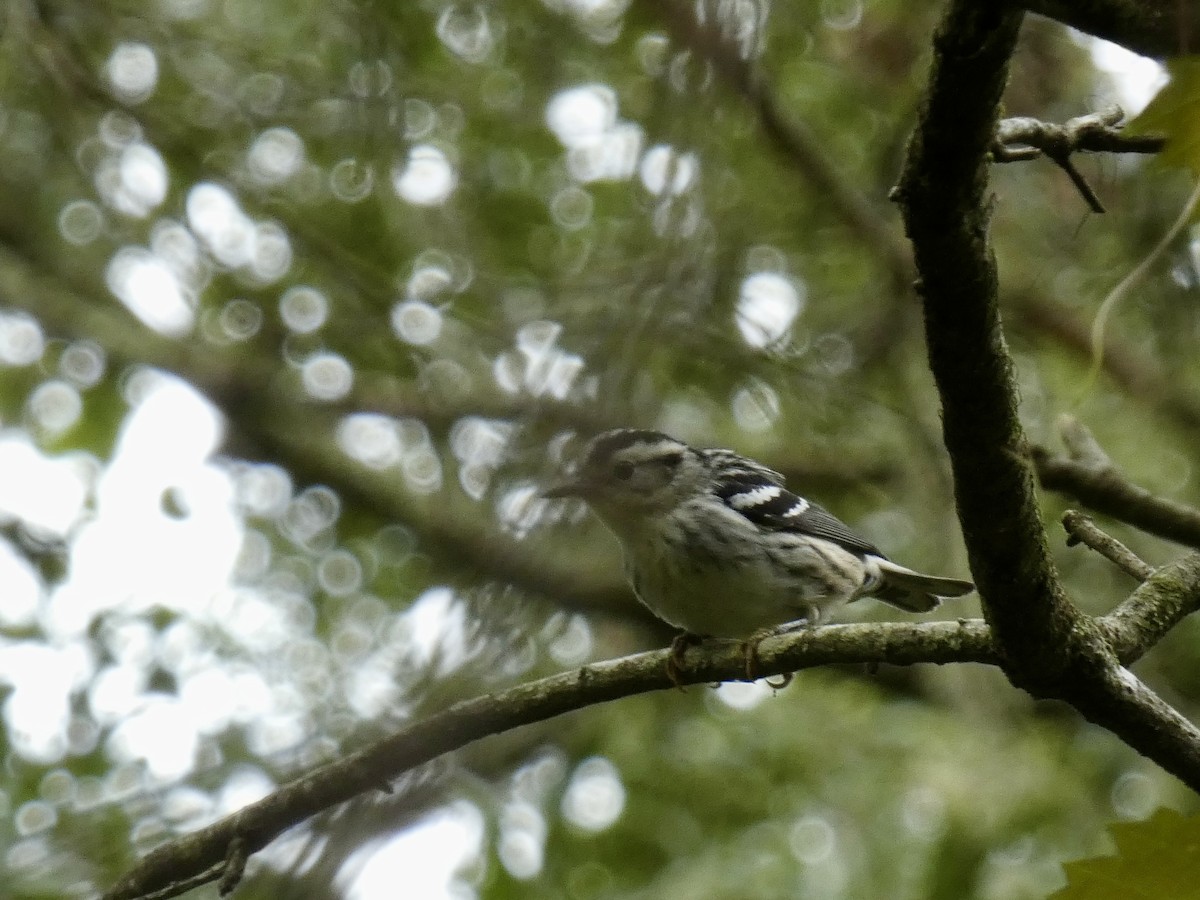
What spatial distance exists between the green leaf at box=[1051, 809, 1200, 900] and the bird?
284 centimetres

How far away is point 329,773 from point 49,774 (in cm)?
336

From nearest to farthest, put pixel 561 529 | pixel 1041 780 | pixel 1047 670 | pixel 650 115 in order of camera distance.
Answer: pixel 1047 670 → pixel 561 529 → pixel 650 115 → pixel 1041 780

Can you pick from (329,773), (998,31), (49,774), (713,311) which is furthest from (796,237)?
(998,31)

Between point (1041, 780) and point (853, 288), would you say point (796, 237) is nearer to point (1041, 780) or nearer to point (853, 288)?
point (853, 288)

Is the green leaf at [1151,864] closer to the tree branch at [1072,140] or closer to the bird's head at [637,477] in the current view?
the tree branch at [1072,140]

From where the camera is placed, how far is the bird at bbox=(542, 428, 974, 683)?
4938mm

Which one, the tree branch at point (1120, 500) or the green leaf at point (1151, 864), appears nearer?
the green leaf at point (1151, 864)

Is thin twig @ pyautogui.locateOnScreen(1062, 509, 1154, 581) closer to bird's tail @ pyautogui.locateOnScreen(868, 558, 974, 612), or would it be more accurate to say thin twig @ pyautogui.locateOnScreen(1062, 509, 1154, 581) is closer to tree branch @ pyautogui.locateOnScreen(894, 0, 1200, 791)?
tree branch @ pyautogui.locateOnScreen(894, 0, 1200, 791)

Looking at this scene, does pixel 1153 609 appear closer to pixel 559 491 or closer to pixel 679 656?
pixel 559 491

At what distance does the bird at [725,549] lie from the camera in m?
4.94

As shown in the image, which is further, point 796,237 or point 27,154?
point 27,154

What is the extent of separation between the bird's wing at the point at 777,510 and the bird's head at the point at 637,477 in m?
0.15

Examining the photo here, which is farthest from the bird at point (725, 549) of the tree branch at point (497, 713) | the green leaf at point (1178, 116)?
the green leaf at point (1178, 116)

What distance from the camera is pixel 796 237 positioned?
25.9 feet
